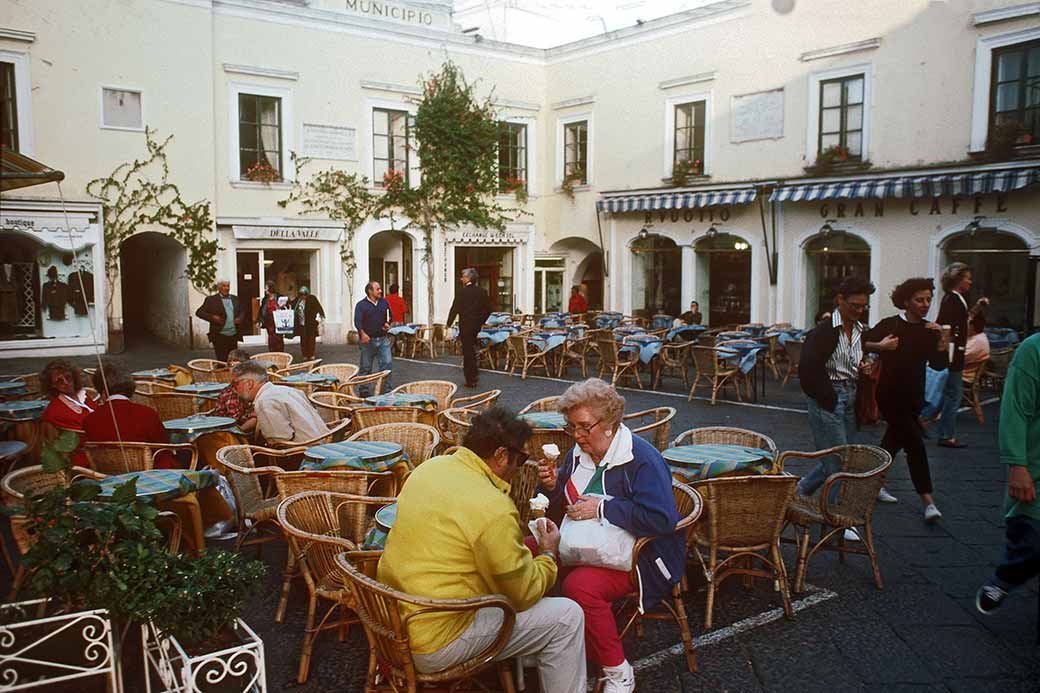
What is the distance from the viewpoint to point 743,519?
4.45m

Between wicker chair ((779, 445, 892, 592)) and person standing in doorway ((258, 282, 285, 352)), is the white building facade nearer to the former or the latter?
person standing in doorway ((258, 282, 285, 352))

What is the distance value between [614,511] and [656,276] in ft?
60.7

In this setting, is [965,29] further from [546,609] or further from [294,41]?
[546,609]

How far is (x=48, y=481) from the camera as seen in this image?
4.61 metres

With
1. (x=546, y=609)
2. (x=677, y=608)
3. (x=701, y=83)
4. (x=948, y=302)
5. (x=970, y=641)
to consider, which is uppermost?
(x=701, y=83)

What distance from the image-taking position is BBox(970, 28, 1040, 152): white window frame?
1514 cm

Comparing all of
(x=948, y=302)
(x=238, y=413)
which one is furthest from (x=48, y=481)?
(x=948, y=302)

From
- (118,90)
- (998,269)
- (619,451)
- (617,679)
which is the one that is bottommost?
(617,679)

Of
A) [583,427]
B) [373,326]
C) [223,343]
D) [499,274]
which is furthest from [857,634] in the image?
[499,274]

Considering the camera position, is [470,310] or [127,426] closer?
[127,426]

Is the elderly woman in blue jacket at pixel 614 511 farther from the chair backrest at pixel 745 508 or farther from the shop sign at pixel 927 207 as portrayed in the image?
the shop sign at pixel 927 207

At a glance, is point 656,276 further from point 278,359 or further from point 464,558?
point 464,558

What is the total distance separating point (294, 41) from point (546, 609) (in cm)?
1911

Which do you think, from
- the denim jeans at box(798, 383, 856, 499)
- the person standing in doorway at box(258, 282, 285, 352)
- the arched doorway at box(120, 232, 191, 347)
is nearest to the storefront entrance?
the arched doorway at box(120, 232, 191, 347)
